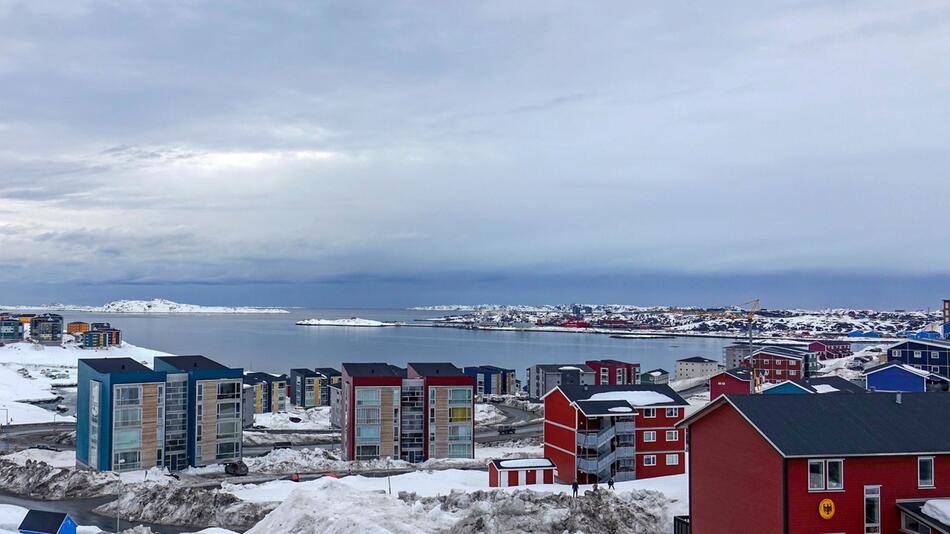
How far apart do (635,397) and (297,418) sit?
4107 centimetres

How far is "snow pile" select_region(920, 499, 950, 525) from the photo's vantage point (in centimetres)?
1783

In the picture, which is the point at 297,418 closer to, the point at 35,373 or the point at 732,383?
the point at 732,383

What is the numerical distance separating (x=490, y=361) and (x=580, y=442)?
12355cm

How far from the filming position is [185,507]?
1283 inches

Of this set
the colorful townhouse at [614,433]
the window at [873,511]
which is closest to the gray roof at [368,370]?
the colorful townhouse at [614,433]

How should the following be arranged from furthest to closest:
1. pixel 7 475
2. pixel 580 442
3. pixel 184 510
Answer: pixel 7 475 → pixel 580 442 → pixel 184 510

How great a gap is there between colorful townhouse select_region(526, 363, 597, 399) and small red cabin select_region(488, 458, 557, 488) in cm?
4415

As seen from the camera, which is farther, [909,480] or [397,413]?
[397,413]

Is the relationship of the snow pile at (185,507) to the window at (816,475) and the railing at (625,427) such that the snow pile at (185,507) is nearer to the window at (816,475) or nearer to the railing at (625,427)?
the railing at (625,427)

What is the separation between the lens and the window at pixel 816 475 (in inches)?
734

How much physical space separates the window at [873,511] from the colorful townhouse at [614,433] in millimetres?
18138

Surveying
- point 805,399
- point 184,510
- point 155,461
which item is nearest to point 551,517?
point 805,399

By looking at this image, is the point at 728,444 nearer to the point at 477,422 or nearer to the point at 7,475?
the point at 7,475

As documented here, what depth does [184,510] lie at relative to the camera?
106 ft
